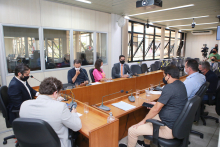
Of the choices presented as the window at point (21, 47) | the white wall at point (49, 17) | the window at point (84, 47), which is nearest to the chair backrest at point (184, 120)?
the white wall at point (49, 17)

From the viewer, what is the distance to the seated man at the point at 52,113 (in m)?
1.37

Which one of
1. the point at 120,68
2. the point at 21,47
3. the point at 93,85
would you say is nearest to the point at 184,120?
the point at 93,85

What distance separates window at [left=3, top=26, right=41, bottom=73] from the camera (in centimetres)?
412

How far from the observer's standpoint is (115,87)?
355cm

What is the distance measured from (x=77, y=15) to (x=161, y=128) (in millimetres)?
4767

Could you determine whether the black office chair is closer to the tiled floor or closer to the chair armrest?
the chair armrest

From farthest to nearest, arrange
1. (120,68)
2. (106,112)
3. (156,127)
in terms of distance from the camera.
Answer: (120,68) → (106,112) → (156,127)

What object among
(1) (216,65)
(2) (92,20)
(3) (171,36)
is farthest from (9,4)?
(3) (171,36)

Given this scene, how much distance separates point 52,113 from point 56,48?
13.7ft

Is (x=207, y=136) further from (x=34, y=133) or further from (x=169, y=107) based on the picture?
(x=34, y=133)

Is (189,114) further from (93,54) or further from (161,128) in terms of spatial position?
(93,54)

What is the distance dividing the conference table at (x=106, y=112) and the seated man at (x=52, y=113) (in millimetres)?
174

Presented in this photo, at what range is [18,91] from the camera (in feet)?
7.30

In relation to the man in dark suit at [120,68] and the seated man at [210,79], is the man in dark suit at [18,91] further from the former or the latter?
the seated man at [210,79]
